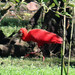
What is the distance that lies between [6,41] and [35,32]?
34.4 inches

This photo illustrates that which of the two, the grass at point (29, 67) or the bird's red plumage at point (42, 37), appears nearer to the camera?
the grass at point (29, 67)

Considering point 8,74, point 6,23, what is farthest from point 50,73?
point 6,23

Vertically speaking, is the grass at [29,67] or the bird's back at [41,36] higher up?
the bird's back at [41,36]

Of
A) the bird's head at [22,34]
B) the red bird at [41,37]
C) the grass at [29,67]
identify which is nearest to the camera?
the grass at [29,67]

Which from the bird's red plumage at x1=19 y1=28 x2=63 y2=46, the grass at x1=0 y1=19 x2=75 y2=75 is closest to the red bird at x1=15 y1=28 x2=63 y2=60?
the bird's red plumage at x1=19 y1=28 x2=63 y2=46

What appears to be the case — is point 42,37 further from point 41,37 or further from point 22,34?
point 22,34

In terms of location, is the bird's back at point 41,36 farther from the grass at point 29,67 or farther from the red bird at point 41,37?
the grass at point 29,67

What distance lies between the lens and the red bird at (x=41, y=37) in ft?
19.9

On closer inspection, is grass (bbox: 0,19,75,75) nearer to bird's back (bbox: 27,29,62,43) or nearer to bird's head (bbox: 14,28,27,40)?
bird's back (bbox: 27,29,62,43)

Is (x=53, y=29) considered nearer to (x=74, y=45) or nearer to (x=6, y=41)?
(x=74, y=45)

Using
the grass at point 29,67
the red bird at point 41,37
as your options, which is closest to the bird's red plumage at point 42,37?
the red bird at point 41,37

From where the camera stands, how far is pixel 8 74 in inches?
163

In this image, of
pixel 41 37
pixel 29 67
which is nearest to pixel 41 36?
pixel 41 37

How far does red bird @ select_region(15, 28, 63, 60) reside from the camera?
6.05 meters
